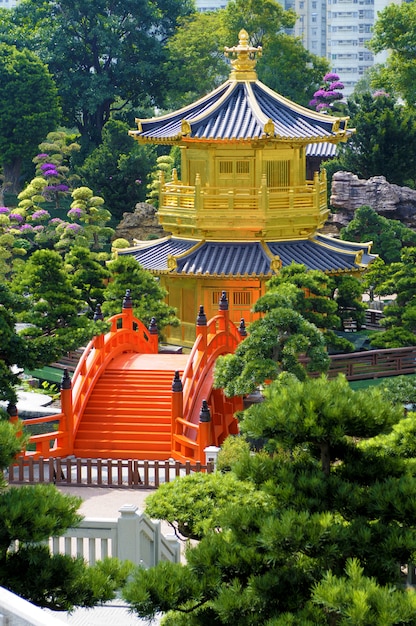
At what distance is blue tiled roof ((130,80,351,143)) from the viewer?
3828cm

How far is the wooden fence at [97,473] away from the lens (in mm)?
25688

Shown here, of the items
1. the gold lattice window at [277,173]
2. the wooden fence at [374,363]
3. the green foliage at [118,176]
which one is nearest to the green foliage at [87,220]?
the green foliage at [118,176]

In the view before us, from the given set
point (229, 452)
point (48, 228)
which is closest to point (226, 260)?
point (229, 452)

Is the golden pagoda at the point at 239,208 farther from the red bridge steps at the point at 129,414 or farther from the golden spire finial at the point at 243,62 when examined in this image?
the red bridge steps at the point at 129,414

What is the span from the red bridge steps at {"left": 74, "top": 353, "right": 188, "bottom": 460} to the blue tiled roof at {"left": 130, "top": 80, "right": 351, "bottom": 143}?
334 inches

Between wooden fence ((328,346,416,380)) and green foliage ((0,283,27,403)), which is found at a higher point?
green foliage ((0,283,27,403))

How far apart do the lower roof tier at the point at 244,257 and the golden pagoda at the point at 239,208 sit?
3 centimetres

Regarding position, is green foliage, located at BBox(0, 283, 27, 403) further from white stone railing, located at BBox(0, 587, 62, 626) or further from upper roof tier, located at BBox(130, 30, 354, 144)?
white stone railing, located at BBox(0, 587, 62, 626)

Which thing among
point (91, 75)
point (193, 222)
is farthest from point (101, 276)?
point (91, 75)

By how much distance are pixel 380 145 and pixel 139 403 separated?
3108 cm

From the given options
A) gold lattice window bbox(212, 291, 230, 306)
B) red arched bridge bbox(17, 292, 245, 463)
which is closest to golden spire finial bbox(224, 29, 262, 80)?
gold lattice window bbox(212, 291, 230, 306)

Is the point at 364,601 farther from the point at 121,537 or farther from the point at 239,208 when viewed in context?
the point at 239,208

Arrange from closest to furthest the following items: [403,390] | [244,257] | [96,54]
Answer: [403,390], [244,257], [96,54]

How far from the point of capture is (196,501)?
54.7 ft
